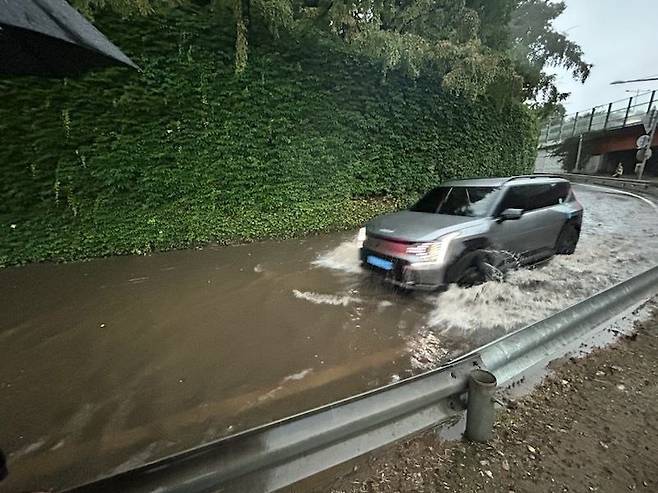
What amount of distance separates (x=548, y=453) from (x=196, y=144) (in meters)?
7.09

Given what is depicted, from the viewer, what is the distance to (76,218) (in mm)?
6008

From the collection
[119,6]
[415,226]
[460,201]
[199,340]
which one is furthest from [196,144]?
[460,201]

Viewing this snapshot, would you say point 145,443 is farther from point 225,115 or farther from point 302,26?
point 302,26

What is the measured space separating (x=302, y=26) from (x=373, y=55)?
179cm

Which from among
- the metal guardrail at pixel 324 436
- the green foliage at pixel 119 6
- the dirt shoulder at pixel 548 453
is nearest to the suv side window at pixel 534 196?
the dirt shoulder at pixel 548 453

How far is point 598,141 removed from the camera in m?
25.7

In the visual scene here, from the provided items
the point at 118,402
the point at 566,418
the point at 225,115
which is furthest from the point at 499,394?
the point at 225,115

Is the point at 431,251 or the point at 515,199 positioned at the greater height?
the point at 515,199

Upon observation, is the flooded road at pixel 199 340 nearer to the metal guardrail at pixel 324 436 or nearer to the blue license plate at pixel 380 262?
the blue license plate at pixel 380 262

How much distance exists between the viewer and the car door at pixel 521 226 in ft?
15.9

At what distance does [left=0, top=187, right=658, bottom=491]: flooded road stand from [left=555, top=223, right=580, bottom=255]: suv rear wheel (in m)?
0.20

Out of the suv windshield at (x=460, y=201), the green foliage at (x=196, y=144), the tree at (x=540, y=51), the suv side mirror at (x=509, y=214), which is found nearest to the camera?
the suv side mirror at (x=509, y=214)

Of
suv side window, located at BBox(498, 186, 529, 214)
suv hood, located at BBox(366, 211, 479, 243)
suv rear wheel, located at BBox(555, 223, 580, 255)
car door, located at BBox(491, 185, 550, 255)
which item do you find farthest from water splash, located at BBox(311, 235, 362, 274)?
suv rear wheel, located at BBox(555, 223, 580, 255)

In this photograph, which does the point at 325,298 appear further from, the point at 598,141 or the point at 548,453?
the point at 598,141
